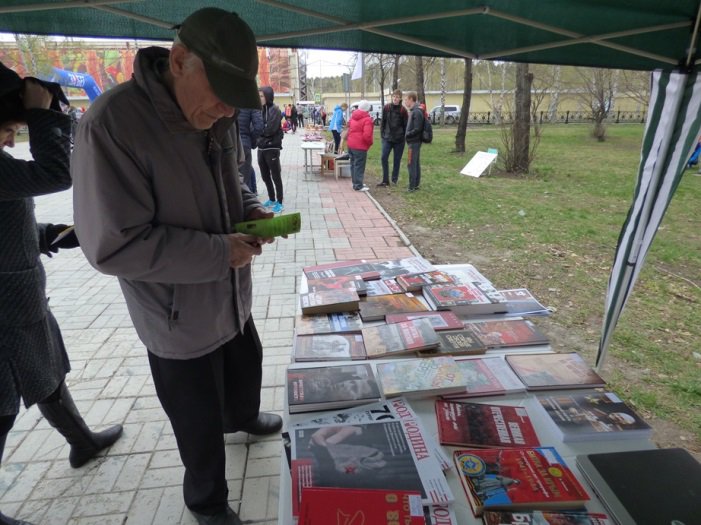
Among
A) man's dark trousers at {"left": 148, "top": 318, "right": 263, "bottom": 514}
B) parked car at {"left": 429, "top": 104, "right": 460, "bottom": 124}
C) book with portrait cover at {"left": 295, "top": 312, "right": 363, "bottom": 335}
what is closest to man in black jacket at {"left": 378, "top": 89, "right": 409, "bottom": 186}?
book with portrait cover at {"left": 295, "top": 312, "right": 363, "bottom": 335}

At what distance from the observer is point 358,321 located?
198 centimetres

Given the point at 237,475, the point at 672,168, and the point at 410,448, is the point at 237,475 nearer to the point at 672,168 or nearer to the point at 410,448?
A: the point at 410,448

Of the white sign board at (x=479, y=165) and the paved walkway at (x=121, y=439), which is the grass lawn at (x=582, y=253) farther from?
the paved walkway at (x=121, y=439)

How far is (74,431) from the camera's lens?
2078 millimetres

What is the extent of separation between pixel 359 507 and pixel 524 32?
6.99 ft

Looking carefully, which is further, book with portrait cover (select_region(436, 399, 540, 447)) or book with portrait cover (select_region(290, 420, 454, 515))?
book with portrait cover (select_region(436, 399, 540, 447))

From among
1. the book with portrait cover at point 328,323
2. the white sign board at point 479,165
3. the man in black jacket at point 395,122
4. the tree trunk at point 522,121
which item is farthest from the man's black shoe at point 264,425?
the tree trunk at point 522,121

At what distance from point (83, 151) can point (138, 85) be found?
0.27 metres

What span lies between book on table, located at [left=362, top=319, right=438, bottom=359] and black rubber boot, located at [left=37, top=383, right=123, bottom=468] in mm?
1454

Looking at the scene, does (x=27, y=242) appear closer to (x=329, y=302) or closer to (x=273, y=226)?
(x=273, y=226)

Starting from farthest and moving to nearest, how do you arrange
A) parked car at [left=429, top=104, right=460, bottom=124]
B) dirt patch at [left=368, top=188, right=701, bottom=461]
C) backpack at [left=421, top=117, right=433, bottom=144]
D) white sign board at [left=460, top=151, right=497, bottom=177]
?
1. parked car at [left=429, top=104, right=460, bottom=124]
2. white sign board at [left=460, top=151, right=497, bottom=177]
3. backpack at [left=421, top=117, right=433, bottom=144]
4. dirt patch at [left=368, top=188, right=701, bottom=461]

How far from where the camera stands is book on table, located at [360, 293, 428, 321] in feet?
6.51

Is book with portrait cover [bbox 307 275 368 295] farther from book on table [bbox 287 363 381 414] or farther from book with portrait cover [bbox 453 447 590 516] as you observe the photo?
book with portrait cover [bbox 453 447 590 516]

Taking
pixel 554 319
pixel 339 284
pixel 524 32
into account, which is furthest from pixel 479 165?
pixel 339 284
